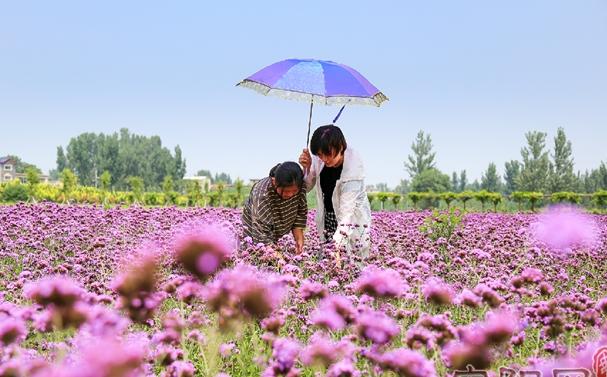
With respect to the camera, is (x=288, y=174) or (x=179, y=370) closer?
(x=179, y=370)

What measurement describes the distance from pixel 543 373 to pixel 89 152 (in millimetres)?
129583

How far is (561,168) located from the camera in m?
61.5

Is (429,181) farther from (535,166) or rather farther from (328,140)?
(328,140)

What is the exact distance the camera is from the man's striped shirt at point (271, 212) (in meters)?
5.17

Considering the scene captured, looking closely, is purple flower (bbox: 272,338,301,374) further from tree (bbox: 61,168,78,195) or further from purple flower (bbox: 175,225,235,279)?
tree (bbox: 61,168,78,195)

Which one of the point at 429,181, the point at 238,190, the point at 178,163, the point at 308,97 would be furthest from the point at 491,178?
the point at 308,97

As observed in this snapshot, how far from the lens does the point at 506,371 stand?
244cm

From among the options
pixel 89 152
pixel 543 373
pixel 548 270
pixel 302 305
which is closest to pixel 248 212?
pixel 302 305

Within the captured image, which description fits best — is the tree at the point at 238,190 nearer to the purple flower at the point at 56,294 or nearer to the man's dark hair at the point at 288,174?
the man's dark hair at the point at 288,174

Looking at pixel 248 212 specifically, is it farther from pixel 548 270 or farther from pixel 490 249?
pixel 548 270

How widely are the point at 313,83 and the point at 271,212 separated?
136 centimetres

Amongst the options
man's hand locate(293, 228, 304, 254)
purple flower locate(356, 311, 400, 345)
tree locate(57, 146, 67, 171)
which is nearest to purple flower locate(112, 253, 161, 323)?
purple flower locate(356, 311, 400, 345)

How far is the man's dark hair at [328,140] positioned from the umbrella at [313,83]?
2.31ft

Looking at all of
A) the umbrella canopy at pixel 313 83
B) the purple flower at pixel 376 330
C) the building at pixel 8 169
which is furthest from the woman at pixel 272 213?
the building at pixel 8 169
